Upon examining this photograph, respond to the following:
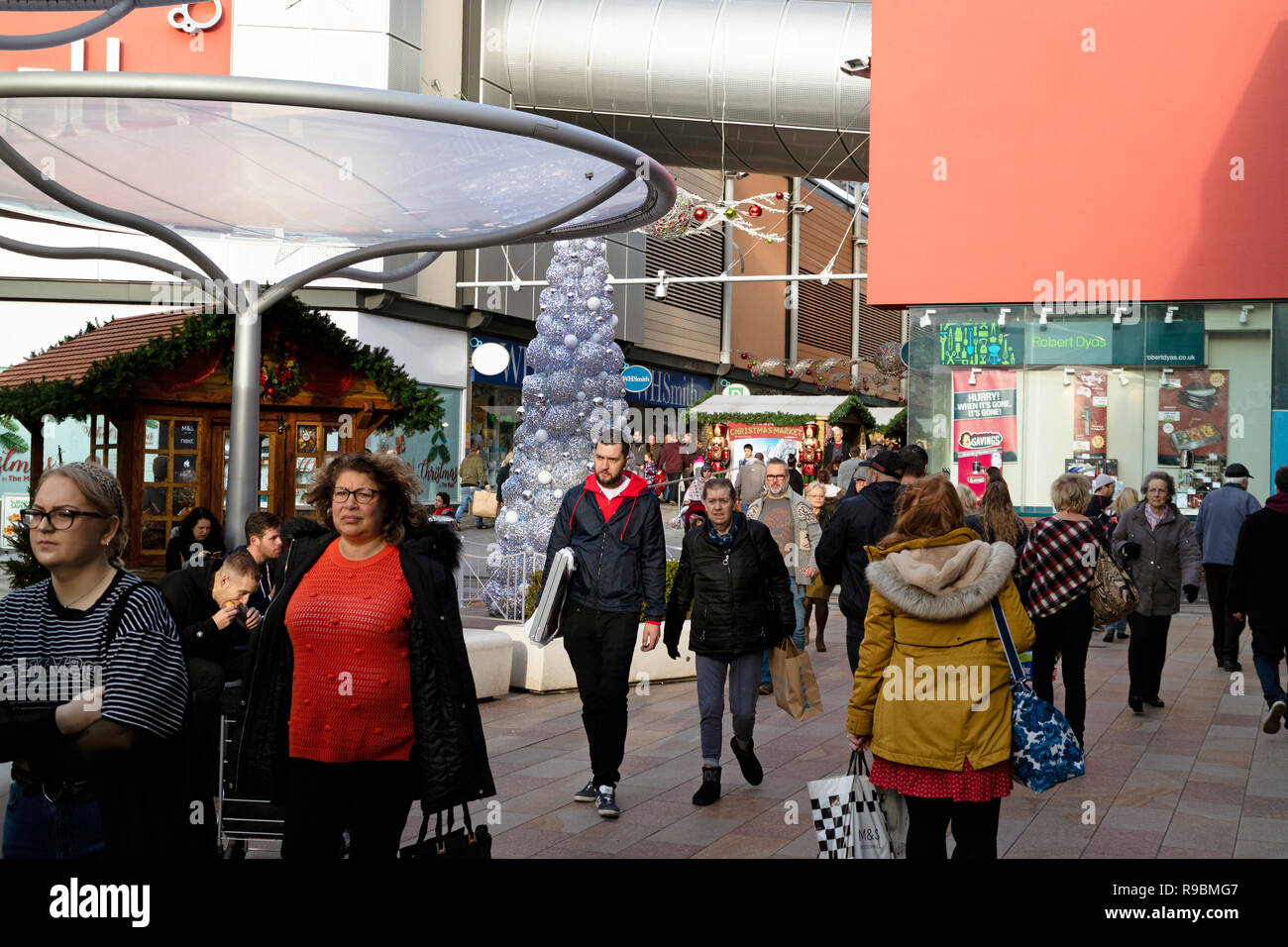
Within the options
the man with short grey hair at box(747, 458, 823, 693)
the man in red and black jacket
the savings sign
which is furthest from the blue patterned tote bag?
the savings sign

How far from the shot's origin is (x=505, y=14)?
24.3 metres

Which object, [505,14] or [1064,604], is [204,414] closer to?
[1064,604]

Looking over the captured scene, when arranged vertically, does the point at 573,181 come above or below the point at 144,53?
below

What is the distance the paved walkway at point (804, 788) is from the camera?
20.2 ft

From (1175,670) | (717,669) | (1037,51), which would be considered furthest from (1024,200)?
(717,669)

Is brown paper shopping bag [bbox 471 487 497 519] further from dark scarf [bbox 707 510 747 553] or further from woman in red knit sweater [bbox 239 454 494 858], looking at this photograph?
woman in red knit sweater [bbox 239 454 494 858]

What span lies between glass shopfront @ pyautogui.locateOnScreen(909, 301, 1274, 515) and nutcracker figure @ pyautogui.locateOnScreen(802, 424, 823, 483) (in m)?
11.3

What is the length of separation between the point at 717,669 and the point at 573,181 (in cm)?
316

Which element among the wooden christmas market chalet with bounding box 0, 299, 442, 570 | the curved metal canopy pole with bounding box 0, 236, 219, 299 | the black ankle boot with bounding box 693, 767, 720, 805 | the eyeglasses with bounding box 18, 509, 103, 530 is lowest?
the black ankle boot with bounding box 693, 767, 720, 805

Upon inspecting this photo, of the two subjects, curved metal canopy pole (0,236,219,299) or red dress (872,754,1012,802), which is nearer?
red dress (872,754,1012,802)

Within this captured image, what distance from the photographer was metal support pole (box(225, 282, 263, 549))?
8875mm

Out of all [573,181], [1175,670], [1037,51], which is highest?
[1037,51]

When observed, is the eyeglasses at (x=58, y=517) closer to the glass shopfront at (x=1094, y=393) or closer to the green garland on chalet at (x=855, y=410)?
the glass shopfront at (x=1094, y=393)

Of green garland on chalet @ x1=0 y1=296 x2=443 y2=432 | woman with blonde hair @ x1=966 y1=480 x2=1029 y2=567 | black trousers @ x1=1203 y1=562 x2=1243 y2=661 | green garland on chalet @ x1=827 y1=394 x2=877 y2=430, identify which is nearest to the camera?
woman with blonde hair @ x1=966 y1=480 x2=1029 y2=567
